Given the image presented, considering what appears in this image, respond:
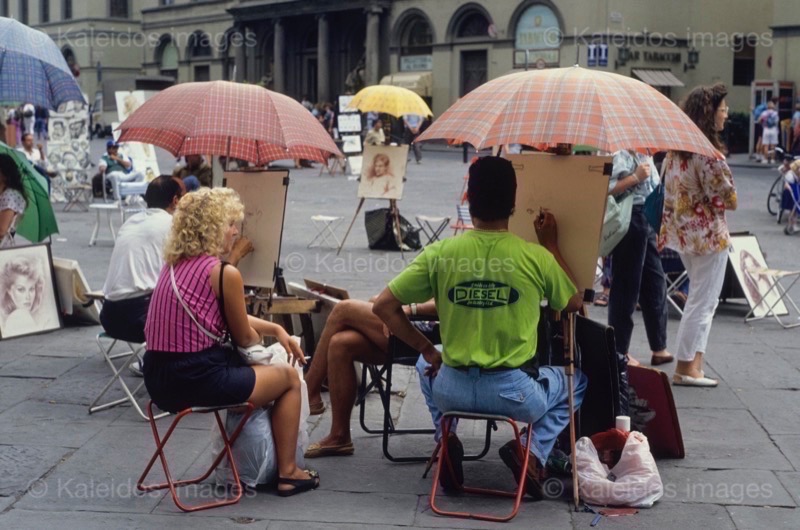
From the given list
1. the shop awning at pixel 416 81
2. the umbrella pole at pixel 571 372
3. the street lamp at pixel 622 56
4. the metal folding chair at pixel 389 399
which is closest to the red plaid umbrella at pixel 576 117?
the umbrella pole at pixel 571 372

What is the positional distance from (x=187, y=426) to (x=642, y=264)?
313cm

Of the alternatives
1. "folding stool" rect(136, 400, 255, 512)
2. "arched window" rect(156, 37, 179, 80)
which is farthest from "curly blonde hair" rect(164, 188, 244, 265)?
"arched window" rect(156, 37, 179, 80)

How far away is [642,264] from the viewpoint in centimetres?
735

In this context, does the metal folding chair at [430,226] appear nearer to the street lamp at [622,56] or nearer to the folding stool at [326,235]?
the folding stool at [326,235]

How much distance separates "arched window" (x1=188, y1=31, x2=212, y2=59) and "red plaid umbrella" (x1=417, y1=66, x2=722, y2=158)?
50.4m

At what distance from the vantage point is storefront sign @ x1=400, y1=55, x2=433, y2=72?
41000 mm

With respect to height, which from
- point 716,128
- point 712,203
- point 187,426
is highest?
point 716,128

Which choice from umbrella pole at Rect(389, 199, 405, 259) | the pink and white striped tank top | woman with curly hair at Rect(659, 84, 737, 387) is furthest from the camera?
umbrella pole at Rect(389, 199, 405, 259)

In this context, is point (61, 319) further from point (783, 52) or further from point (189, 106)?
point (783, 52)

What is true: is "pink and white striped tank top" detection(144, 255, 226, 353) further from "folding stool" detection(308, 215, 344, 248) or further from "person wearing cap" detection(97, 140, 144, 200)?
"person wearing cap" detection(97, 140, 144, 200)

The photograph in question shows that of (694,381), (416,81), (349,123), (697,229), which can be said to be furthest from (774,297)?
(416,81)

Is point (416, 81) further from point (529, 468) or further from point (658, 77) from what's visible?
point (529, 468)

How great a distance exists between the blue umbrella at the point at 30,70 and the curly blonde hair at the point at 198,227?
3386 mm

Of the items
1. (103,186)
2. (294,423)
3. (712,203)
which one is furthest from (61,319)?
(103,186)
